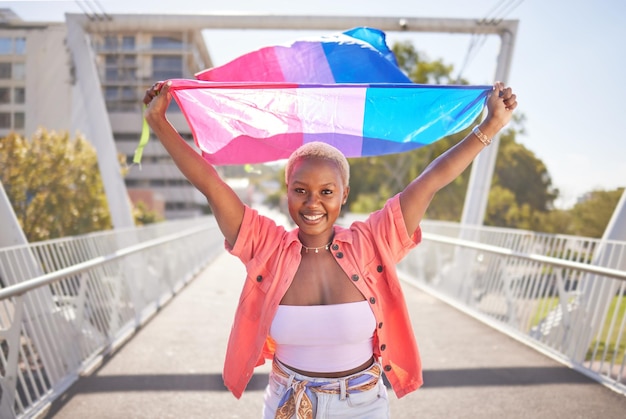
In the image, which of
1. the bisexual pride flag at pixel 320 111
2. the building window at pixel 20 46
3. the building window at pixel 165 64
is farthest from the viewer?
the building window at pixel 165 64

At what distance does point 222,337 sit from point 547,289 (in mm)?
4512

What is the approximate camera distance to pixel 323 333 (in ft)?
7.79

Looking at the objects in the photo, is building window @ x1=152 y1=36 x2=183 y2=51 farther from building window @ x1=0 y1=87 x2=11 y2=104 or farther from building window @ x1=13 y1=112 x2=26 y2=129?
building window @ x1=0 y1=87 x2=11 y2=104

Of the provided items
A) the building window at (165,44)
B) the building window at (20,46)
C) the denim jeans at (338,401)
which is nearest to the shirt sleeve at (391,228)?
the denim jeans at (338,401)

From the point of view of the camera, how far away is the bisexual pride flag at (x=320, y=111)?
Result: 3484 millimetres

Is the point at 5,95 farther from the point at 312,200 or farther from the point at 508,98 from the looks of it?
the point at 508,98

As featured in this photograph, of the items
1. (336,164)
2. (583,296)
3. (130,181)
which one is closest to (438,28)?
(583,296)

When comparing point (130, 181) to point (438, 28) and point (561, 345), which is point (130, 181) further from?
point (561, 345)

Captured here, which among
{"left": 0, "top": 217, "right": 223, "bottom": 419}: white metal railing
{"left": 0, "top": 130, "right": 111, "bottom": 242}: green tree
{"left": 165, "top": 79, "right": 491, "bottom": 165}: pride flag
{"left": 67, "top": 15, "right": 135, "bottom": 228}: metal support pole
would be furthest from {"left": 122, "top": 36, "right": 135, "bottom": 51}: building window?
{"left": 165, "top": 79, "right": 491, "bottom": 165}: pride flag

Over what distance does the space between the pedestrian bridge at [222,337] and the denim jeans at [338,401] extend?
2.66m

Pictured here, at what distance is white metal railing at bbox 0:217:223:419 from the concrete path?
0.87 ft

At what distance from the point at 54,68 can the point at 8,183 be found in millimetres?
3996

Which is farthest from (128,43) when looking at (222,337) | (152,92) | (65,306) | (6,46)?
(152,92)

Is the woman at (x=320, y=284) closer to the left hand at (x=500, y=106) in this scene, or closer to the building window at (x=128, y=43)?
the left hand at (x=500, y=106)
